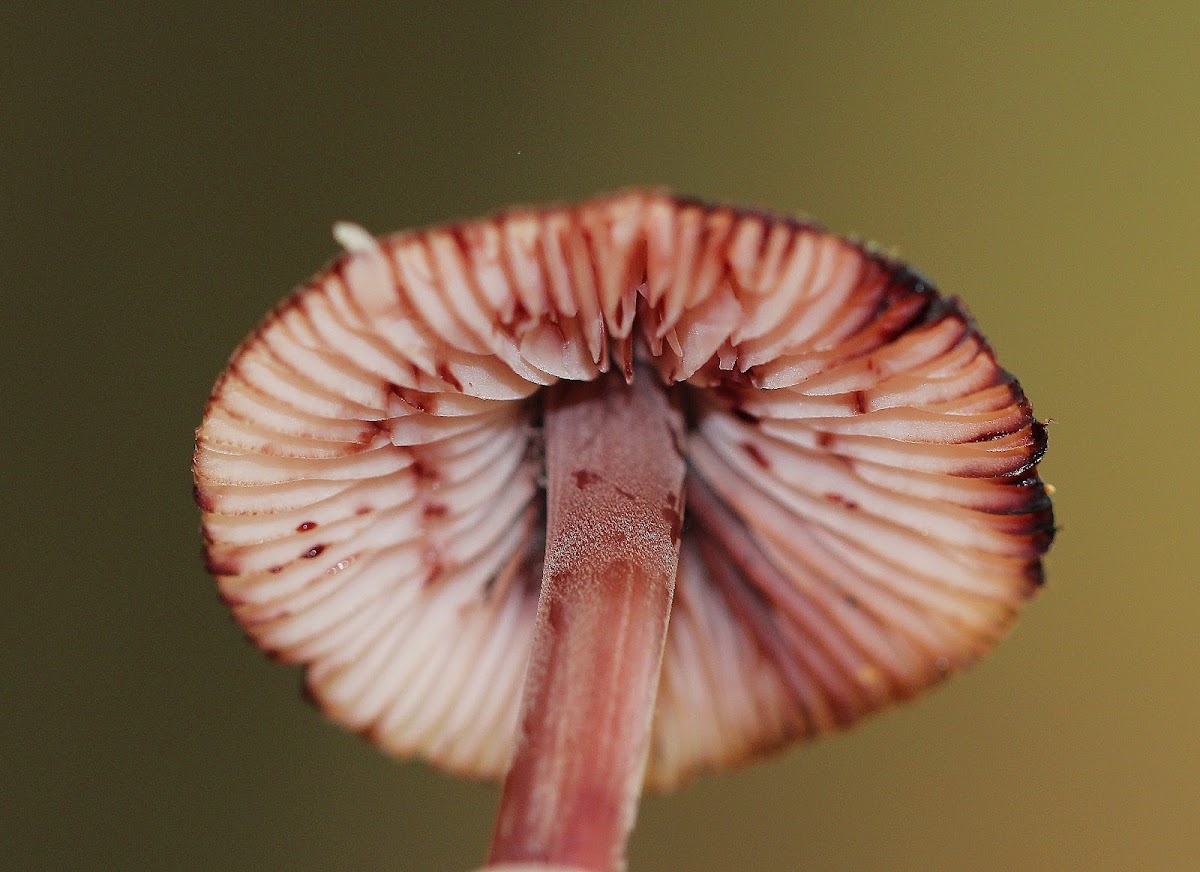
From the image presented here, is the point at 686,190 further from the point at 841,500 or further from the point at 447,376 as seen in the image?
the point at 447,376

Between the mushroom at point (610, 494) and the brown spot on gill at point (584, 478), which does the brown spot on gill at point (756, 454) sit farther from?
the brown spot on gill at point (584, 478)

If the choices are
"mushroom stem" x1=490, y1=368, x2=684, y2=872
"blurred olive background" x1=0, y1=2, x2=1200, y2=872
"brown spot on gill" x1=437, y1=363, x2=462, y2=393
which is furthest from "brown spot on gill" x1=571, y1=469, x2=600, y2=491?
"blurred olive background" x1=0, y1=2, x2=1200, y2=872

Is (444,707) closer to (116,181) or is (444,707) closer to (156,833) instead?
(156,833)

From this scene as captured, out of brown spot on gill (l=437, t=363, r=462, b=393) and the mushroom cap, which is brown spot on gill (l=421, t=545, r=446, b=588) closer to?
the mushroom cap

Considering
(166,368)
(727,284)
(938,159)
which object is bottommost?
(727,284)

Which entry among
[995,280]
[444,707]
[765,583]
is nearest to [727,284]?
[765,583]

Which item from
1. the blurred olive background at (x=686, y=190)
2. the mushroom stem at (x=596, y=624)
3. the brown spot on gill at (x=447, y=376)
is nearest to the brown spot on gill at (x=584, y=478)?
the mushroom stem at (x=596, y=624)

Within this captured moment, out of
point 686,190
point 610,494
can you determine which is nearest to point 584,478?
point 610,494
